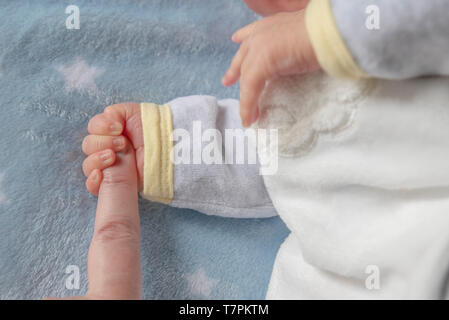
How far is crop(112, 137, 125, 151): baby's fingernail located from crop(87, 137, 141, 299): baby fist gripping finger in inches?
0.6

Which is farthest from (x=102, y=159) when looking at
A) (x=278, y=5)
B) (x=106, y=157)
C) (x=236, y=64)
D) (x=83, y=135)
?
(x=278, y=5)

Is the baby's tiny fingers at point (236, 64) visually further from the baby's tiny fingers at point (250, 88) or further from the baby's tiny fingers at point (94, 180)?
the baby's tiny fingers at point (94, 180)

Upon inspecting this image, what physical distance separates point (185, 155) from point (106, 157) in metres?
0.15

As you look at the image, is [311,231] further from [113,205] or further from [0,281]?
[0,281]

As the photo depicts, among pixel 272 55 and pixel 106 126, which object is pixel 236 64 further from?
pixel 106 126

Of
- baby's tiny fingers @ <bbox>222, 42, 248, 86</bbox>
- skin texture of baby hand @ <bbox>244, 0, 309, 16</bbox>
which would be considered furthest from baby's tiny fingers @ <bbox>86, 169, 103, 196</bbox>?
skin texture of baby hand @ <bbox>244, 0, 309, 16</bbox>

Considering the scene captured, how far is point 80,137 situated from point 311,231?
509mm

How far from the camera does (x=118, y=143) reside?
36.2 inches

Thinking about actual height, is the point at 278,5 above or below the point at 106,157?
above

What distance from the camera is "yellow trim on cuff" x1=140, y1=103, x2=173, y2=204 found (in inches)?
36.1

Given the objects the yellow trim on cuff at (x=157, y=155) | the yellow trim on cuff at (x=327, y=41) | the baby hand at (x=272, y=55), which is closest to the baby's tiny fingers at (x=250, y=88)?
the baby hand at (x=272, y=55)

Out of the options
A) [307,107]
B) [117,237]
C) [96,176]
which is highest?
[307,107]

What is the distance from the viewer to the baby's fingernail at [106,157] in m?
0.90
